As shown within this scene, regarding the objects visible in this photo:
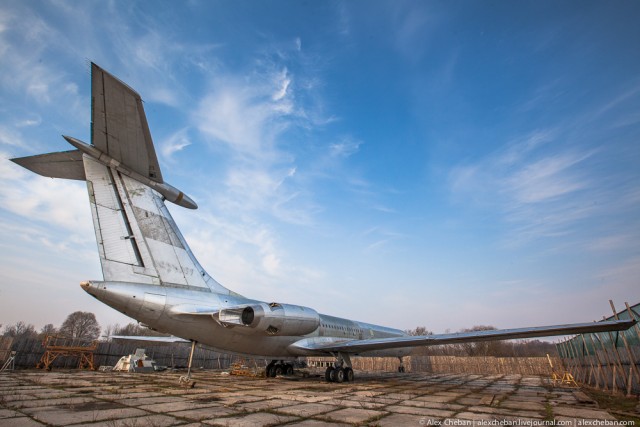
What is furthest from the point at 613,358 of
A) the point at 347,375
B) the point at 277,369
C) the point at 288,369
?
the point at 277,369

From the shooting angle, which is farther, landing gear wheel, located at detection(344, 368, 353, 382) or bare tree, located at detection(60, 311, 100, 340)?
bare tree, located at detection(60, 311, 100, 340)

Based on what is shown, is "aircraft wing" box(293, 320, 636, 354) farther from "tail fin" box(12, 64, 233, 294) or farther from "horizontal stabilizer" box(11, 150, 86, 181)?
"horizontal stabilizer" box(11, 150, 86, 181)

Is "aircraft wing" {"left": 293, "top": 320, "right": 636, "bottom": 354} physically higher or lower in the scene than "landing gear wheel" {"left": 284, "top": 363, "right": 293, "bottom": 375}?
higher

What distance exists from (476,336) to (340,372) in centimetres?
584

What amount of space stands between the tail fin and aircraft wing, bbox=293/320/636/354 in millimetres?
6536

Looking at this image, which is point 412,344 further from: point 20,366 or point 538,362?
point 538,362

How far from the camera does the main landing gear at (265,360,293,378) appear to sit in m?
15.7

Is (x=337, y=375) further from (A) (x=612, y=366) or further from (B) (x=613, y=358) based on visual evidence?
(A) (x=612, y=366)

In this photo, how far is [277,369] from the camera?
16109 millimetres

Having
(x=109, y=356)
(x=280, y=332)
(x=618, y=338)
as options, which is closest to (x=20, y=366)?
(x=109, y=356)

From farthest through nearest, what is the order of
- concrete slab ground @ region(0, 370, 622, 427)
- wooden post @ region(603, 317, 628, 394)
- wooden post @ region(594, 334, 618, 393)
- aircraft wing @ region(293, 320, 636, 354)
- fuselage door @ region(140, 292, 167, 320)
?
wooden post @ region(594, 334, 618, 393), wooden post @ region(603, 317, 628, 394), fuselage door @ region(140, 292, 167, 320), aircraft wing @ region(293, 320, 636, 354), concrete slab ground @ region(0, 370, 622, 427)

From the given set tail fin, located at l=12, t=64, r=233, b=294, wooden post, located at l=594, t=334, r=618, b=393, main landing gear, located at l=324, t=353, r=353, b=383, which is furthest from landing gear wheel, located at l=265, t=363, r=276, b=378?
wooden post, located at l=594, t=334, r=618, b=393

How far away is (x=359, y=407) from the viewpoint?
6332 mm

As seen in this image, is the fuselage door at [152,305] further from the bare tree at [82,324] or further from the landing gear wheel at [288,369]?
the bare tree at [82,324]
